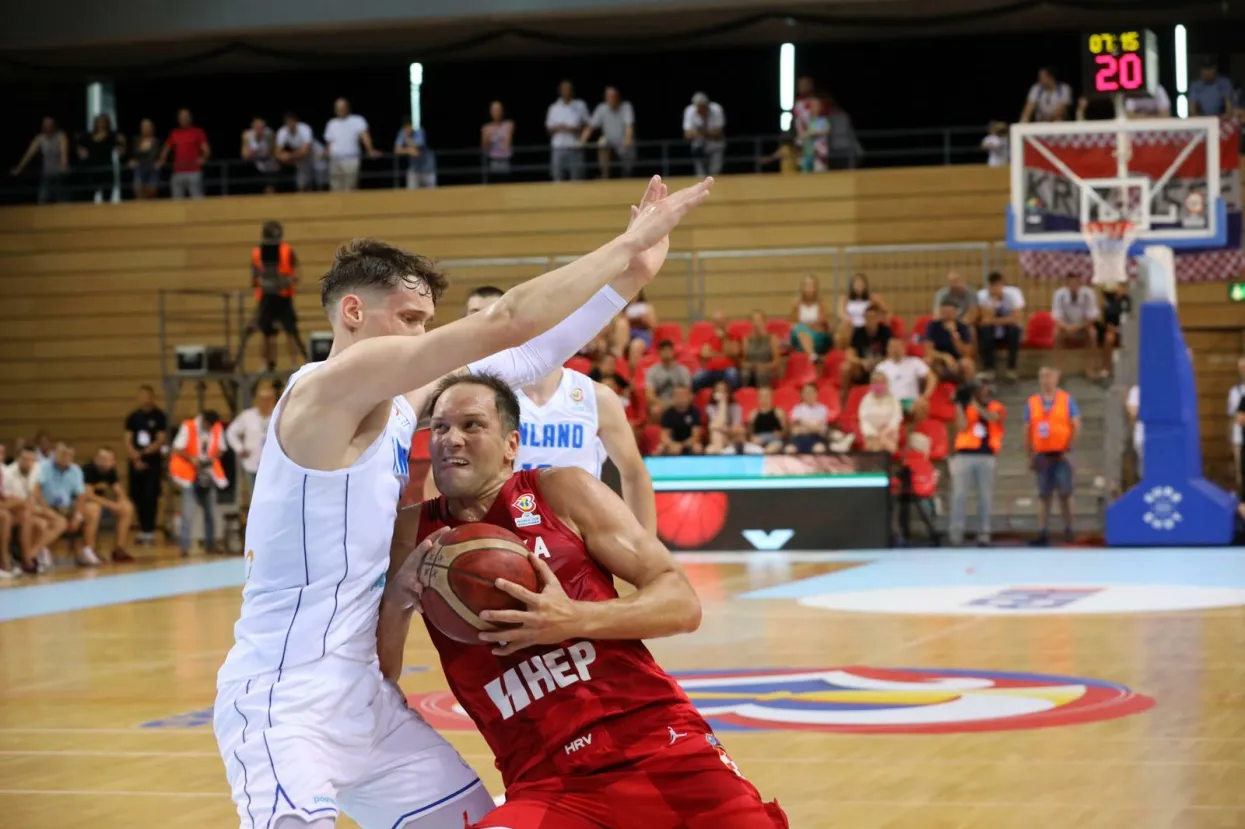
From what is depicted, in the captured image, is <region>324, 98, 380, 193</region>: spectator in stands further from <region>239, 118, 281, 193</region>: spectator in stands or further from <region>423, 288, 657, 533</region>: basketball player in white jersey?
<region>423, 288, 657, 533</region>: basketball player in white jersey

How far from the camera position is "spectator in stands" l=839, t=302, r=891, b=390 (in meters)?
20.4

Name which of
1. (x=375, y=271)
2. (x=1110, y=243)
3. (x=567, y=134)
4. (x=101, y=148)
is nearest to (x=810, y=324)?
(x=1110, y=243)

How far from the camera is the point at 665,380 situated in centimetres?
2028

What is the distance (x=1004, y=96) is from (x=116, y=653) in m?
19.0

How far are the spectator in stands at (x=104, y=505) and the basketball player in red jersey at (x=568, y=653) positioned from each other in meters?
16.9

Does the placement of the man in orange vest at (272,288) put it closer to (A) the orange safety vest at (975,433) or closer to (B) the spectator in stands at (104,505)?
(B) the spectator in stands at (104,505)

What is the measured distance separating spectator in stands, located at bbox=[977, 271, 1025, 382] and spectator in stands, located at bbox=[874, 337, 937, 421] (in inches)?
54.4

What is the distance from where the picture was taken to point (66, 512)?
20.2 metres

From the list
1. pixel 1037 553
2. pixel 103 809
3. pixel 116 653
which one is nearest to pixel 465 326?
pixel 103 809

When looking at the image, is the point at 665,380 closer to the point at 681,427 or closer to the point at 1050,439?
the point at 681,427

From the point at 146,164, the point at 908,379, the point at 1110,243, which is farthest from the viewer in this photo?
the point at 146,164

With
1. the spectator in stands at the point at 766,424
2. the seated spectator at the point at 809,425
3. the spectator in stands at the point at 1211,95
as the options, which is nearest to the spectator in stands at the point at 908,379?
the seated spectator at the point at 809,425

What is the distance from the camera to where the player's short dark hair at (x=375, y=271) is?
13.6 ft

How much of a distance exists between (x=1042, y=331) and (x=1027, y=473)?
1.88m
